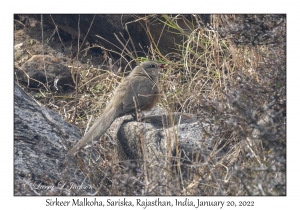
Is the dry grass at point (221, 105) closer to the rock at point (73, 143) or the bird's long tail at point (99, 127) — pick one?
the rock at point (73, 143)

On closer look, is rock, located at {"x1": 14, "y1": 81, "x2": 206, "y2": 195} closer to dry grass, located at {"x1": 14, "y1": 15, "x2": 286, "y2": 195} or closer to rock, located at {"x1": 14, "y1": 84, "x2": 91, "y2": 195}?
rock, located at {"x1": 14, "y1": 84, "x2": 91, "y2": 195}

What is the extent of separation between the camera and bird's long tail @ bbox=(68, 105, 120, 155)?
694cm

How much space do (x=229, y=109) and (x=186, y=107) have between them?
8.38 feet

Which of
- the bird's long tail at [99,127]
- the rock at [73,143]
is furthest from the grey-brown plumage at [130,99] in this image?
the rock at [73,143]

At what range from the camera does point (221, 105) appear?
5922 mm

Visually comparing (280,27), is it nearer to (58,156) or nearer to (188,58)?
(58,156)

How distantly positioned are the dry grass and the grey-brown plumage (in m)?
0.27

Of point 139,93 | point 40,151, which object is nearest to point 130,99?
point 139,93

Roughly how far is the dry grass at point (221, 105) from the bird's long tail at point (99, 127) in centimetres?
25

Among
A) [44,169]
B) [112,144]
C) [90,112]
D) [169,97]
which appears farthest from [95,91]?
[44,169]

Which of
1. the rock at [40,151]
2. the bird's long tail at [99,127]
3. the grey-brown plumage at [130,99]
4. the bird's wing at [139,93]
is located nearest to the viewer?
the rock at [40,151]

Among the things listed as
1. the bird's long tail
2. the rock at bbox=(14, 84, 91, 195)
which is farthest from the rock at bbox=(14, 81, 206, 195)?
the bird's long tail

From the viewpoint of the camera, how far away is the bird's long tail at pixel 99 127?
22.8ft

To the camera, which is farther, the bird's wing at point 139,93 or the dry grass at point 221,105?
the bird's wing at point 139,93
